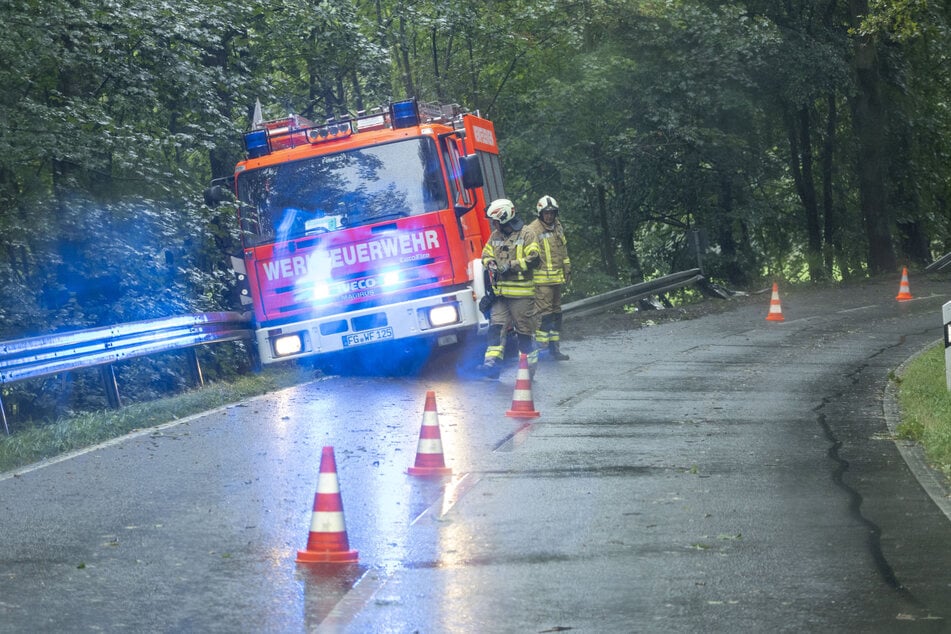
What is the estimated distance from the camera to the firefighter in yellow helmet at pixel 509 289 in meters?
15.2

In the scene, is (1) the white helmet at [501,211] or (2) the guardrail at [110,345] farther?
(1) the white helmet at [501,211]

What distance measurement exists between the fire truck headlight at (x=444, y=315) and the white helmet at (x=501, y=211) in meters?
1.25

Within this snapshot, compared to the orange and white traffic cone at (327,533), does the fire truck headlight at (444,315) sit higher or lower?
higher

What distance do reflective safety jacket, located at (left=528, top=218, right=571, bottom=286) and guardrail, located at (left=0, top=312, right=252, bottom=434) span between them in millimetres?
3693

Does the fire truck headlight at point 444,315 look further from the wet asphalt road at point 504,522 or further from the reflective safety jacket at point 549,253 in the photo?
the reflective safety jacket at point 549,253

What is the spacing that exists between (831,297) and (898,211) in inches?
407

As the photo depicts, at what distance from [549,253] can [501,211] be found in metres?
0.84

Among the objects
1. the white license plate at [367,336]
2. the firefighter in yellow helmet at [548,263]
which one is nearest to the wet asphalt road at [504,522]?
the white license plate at [367,336]

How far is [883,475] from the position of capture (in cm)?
916

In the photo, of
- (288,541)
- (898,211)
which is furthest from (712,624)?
(898,211)

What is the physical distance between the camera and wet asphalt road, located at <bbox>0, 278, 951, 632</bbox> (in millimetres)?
5945

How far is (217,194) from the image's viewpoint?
1538 cm

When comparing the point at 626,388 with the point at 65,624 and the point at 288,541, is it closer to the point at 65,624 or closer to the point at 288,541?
the point at 288,541

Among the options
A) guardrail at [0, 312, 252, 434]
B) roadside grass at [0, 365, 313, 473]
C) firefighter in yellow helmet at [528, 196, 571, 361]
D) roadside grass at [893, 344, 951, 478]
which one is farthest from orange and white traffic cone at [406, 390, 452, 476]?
firefighter in yellow helmet at [528, 196, 571, 361]
